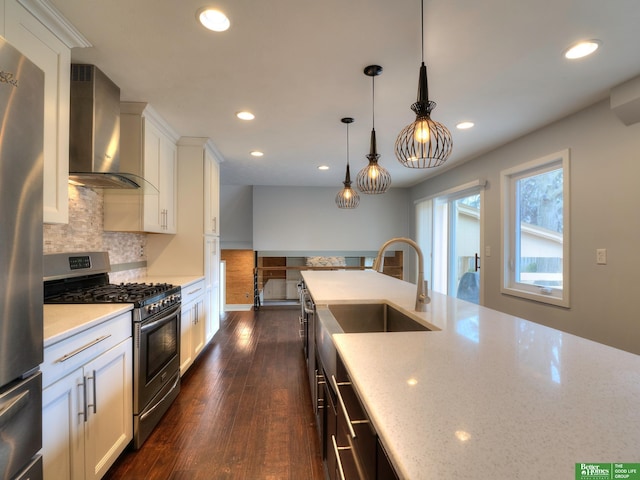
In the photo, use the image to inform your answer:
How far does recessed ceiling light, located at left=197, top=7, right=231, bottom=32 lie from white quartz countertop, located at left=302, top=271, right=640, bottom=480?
5.22ft

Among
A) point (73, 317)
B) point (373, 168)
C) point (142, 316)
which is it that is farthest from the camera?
point (373, 168)

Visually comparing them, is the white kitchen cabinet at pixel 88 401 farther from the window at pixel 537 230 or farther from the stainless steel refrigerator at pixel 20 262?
the window at pixel 537 230

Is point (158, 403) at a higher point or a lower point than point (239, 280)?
lower

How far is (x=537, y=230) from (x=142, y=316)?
3545mm

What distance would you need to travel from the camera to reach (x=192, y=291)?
2918mm

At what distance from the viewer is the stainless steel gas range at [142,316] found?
71.8 inches

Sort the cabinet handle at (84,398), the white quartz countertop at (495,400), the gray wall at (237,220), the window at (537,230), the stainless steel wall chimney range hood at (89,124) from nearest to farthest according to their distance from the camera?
the white quartz countertop at (495,400) → the cabinet handle at (84,398) → the stainless steel wall chimney range hood at (89,124) → the window at (537,230) → the gray wall at (237,220)

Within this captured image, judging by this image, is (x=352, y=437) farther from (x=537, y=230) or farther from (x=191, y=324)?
(x=537, y=230)

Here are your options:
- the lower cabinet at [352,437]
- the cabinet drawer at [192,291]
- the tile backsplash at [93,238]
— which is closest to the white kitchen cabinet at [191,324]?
the cabinet drawer at [192,291]

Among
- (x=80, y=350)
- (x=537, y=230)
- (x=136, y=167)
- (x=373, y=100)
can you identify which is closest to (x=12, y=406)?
(x=80, y=350)

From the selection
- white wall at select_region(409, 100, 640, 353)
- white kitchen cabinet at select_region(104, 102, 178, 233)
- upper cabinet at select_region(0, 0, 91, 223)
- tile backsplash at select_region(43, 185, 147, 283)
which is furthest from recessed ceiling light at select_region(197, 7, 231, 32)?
white wall at select_region(409, 100, 640, 353)

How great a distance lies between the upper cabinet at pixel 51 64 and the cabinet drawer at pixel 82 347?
61cm

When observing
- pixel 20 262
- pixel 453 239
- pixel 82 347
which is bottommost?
pixel 82 347

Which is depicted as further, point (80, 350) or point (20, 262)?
point (80, 350)
